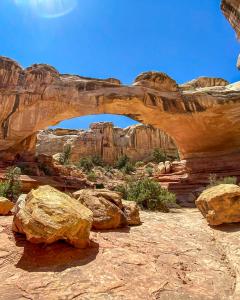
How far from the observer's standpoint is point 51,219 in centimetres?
482

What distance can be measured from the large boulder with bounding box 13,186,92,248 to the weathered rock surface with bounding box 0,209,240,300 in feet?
0.88

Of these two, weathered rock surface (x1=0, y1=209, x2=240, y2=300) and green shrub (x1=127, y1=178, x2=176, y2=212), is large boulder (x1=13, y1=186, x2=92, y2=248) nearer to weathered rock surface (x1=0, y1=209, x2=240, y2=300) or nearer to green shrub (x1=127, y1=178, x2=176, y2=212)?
weathered rock surface (x1=0, y1=209, x2=240, y2=300)

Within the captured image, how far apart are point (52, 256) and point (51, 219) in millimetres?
639

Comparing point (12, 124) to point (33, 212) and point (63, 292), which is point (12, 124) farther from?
point (63, 292)

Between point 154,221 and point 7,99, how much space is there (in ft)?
48.8

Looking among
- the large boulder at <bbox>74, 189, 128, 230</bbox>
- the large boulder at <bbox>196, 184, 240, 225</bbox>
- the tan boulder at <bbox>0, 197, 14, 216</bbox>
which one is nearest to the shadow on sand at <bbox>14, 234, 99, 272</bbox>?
the large boulder at <bbox>74, 189, 128, 230</bbox>

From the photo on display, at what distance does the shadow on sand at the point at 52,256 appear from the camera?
178 inches

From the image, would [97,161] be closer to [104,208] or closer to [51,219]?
[104,208]

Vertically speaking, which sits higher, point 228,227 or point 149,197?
point 149,197

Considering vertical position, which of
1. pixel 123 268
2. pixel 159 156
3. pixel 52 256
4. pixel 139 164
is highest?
pixel 159 156

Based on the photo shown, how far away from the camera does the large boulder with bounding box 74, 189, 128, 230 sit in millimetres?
6727

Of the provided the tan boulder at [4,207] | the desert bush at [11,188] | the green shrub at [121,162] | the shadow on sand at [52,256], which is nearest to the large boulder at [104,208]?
the shadow on sand at [52,256]

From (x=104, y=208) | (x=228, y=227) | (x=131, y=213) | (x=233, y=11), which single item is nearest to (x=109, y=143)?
(x=233, y=11)

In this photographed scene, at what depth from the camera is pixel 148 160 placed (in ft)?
151
